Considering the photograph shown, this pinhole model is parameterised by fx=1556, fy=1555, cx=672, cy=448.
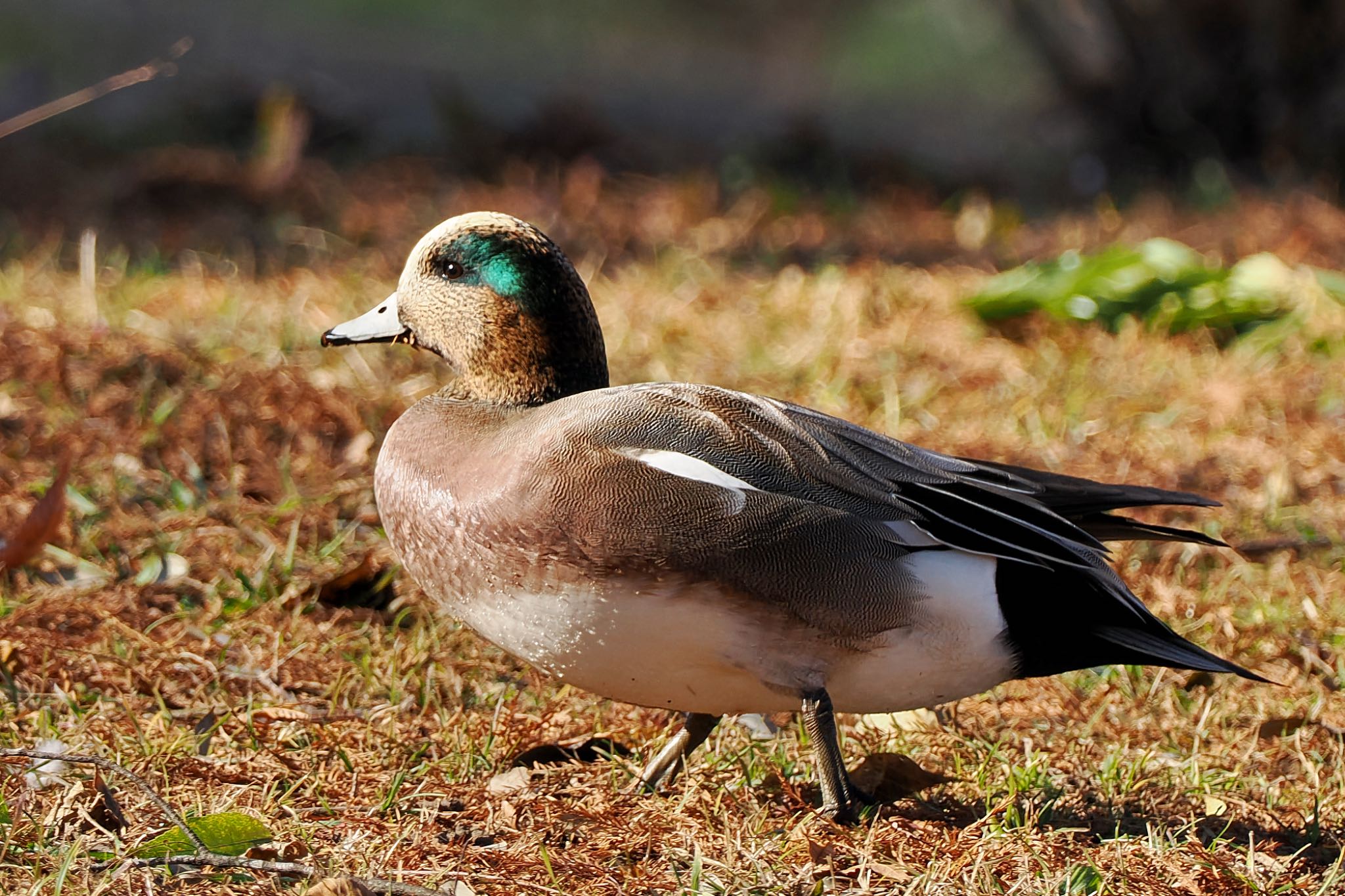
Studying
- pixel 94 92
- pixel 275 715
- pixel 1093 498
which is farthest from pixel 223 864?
pixel 94 92

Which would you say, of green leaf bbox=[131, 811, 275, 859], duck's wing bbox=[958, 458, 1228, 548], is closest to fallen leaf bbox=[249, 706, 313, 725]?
green leaf bbox=[131, 811, 275, 859]

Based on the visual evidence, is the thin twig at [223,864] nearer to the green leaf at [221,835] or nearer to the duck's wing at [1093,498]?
the green leaf at [221,835]

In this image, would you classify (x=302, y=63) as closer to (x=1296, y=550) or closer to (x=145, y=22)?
(x=145, y=22)


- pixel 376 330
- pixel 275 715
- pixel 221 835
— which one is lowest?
pixel 275 715

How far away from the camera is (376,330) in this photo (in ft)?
8.86

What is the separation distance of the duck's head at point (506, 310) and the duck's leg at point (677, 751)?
1.92ft

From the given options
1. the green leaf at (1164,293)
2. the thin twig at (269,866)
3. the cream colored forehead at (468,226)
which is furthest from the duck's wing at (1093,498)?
the green leaf at (1164,293)

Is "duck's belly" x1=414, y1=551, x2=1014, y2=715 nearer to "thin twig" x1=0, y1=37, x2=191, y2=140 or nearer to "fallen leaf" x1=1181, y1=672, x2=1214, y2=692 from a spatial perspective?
"fallen leaf" x1=1181, y1=672, x2=1214, y2=692

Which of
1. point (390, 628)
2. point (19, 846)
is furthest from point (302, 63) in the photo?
point (19, 846)

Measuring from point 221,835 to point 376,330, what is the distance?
96cm

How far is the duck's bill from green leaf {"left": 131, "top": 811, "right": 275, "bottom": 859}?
0.90 m

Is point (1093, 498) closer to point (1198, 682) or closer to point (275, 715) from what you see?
point (1198, 682)

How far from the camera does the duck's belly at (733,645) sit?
2.20 m

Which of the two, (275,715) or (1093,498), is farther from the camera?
(275,715)
